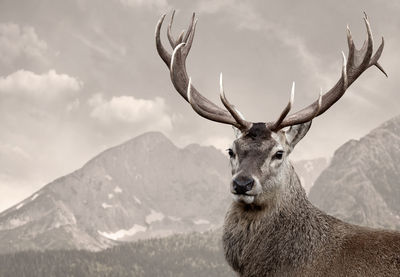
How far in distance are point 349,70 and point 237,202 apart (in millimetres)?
4476

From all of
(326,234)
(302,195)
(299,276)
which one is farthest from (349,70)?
(299,276)

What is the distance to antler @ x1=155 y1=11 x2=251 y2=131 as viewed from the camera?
35.2ft

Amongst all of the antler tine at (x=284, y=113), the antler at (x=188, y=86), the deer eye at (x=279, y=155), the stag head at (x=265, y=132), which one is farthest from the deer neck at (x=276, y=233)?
the antler at (x=188, y=86)

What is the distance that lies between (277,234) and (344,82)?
145 inches

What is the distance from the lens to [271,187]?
394 inches

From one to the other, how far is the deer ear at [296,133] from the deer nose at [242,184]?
70.9 inches

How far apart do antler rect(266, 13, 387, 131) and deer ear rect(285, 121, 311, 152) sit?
18 cm

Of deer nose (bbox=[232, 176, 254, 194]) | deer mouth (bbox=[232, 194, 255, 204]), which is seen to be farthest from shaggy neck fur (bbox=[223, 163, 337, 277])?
deer nose (bbox=[232, 176, 254, 194])

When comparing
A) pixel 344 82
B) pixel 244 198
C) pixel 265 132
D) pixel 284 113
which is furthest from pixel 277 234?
pixel 344 82

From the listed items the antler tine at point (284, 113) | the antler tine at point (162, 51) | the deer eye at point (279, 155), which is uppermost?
the antler tine at point (162, 51)

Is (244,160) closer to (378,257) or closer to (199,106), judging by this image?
(199,106)

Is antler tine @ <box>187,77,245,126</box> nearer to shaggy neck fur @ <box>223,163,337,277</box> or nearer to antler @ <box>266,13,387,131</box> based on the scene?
antler @ <box>266,13,387,131</box>

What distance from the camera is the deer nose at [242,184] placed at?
934cm

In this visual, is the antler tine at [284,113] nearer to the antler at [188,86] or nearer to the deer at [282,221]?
the deer at [282,221]
